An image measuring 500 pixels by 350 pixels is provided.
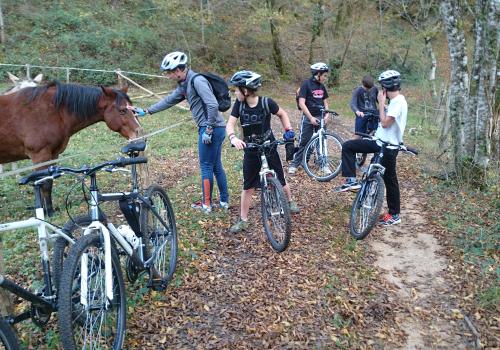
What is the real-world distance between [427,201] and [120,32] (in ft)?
61.9

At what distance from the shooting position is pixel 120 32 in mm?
21562

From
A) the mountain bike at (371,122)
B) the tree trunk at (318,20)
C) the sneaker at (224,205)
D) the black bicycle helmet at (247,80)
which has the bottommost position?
the sneaker at (224,205)

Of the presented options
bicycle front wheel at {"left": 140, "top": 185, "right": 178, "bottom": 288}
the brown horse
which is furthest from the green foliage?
bicycle front wheel at {"left": 140, "top": 185, "right": 178, "bottom": 288}

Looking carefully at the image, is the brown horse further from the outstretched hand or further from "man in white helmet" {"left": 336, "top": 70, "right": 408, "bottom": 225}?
"man in white helmet" {"left": 336, "top": 70, "right": 408, "bottom": 225}

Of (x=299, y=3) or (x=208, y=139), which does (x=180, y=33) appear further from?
(x=208, y=139)

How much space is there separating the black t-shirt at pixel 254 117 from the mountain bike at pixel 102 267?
154 centimetres

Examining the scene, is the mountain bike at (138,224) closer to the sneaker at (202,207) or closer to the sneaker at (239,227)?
the sneaker at (239,227)

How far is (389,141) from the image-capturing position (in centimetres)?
549

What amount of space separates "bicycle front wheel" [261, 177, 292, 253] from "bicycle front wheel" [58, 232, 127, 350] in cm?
201

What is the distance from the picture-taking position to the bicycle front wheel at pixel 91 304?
2.63 metres

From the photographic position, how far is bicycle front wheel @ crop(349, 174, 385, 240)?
5.22m

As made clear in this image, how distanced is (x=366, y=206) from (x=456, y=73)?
339 cm

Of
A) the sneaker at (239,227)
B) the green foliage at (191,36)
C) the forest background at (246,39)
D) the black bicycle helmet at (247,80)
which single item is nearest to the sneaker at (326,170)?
the sneaker at (239,227)

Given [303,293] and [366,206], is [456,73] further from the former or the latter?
[303,293]
